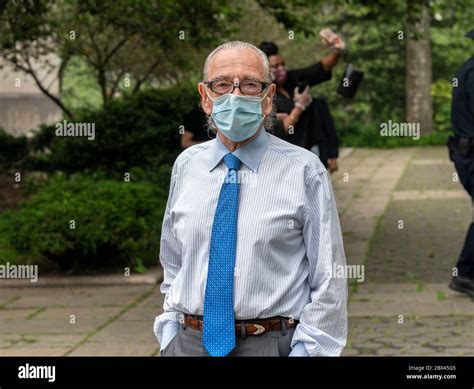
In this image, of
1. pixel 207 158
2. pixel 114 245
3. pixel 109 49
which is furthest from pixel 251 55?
pixel 109 49

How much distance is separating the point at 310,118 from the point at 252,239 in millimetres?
6588

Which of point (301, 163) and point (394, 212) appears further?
point (394, 212)

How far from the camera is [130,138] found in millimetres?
15586

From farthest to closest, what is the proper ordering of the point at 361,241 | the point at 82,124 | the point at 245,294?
1. the point at 82,124
2. the point at 361,241
3. the point at 245,294

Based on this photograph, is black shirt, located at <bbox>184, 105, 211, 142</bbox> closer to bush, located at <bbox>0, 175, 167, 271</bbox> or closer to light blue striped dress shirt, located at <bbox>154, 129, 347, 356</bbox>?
bush, located at <bbox>0, 175, 167, 271</bbox>

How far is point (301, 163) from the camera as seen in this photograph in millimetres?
3771

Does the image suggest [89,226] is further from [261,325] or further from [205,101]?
[261,325]

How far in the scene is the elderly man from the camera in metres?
3.68

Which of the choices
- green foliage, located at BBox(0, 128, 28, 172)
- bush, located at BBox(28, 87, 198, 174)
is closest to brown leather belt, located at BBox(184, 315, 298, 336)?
bush, located at BBox(28, 87, 198, 174)

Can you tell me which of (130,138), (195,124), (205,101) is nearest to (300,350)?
(205,101)

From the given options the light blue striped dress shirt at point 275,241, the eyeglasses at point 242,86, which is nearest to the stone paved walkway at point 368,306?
the light blue striped dress shirt at point 275,241

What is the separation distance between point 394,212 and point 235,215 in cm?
1280

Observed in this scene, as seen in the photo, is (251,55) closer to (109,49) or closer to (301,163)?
(301,163)

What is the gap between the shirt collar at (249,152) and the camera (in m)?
3.79
